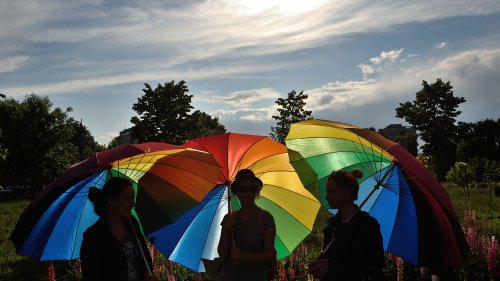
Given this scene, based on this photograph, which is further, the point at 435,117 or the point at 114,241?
the point at 435,117

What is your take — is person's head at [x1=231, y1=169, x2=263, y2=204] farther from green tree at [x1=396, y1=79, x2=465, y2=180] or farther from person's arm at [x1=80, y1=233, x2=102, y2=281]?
green tree at [x1=396, y1=79, x2=465, y2=180]

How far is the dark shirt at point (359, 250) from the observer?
4055mm

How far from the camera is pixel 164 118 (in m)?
32.4

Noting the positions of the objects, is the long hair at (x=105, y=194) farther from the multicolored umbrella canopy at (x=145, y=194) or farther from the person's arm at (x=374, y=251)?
the person's arm at (x=374, y=251)

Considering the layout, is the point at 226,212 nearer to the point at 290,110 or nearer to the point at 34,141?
the point at 290,110

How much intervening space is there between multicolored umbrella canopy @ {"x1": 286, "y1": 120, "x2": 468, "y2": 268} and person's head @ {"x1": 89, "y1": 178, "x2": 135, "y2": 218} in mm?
2050

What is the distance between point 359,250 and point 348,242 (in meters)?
0.11

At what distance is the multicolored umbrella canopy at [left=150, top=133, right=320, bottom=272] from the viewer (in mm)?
5898

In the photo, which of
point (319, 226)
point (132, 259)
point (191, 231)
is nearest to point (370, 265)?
point (132, 259)

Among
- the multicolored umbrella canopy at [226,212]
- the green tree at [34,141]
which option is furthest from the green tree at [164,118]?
the multicolored umbrella canopy at [226,212]

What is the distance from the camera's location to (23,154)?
161 feet

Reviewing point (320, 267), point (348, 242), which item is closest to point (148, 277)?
point (320, 267)

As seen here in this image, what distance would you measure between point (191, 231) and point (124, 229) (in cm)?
173

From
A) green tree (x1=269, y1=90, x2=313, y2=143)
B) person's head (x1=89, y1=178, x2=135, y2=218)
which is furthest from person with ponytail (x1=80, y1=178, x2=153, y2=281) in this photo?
green tree (x1=269, y1=90, x2=313, y2=143)
